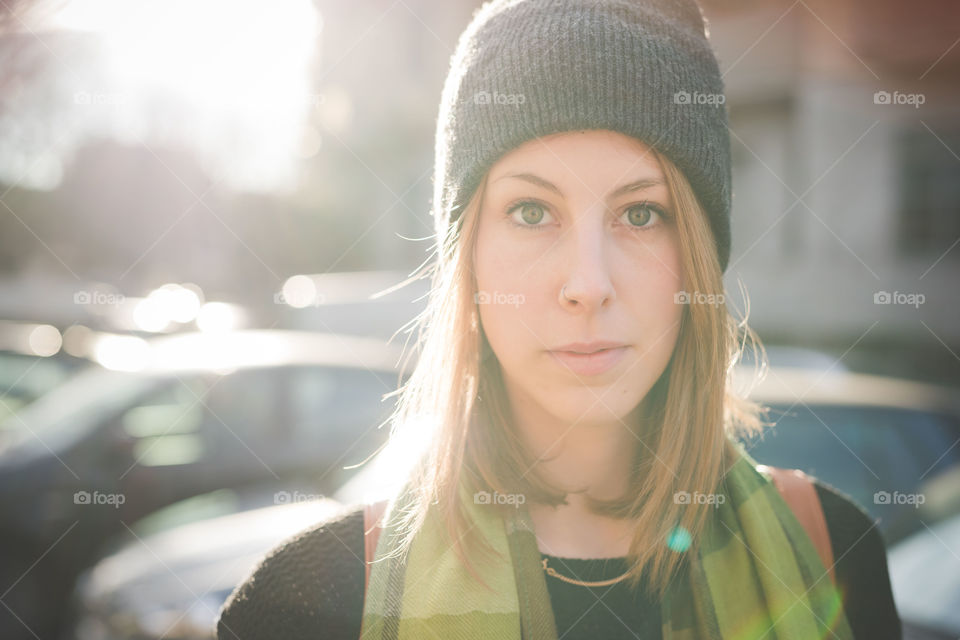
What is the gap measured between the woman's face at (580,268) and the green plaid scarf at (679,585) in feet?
1.29

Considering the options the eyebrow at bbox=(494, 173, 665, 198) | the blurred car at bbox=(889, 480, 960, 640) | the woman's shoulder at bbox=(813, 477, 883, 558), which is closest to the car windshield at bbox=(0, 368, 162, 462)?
the eyebrow at bbox=(494, 173, 665, 198)

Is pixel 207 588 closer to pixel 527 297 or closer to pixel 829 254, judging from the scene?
pixel 527 297

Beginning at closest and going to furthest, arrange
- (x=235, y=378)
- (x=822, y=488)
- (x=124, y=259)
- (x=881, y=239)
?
(x=822, y=488), (x=235, y=378), (x=881, y=239), (x=124, y=259)

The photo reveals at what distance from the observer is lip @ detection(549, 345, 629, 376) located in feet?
5.09

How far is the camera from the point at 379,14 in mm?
16344

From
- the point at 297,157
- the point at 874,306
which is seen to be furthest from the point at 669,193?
the point at 297,157

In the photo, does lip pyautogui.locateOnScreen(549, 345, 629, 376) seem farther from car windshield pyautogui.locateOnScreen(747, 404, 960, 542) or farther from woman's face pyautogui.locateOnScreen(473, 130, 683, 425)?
car windshield pyautogui.locateOnScreen(747, 404, 960, 542)

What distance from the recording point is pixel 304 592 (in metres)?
1.49

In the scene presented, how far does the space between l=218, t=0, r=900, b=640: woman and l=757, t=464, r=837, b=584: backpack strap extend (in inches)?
1.2

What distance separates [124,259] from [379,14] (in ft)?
55.1

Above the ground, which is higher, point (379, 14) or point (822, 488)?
point (379, 14)

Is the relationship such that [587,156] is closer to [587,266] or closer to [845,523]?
[587,266]

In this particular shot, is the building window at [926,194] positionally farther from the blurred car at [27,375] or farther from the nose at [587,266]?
the blurred car at [27,375]

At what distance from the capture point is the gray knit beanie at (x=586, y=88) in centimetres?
158
